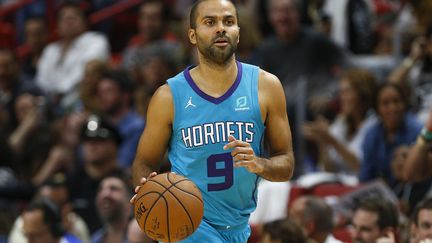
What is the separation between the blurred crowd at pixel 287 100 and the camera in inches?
377

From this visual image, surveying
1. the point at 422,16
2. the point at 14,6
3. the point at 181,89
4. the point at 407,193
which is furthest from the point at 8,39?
the point at 181,89

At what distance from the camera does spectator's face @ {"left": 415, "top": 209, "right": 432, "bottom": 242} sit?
25.0ft

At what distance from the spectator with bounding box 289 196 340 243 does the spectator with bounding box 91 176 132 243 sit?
1563 mm

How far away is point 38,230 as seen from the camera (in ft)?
31.1

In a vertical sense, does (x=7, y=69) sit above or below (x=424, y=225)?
above

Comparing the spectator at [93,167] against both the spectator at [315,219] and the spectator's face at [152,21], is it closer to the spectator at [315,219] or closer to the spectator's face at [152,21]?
the spectator at [315,219]

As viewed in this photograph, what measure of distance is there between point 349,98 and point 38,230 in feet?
11.3

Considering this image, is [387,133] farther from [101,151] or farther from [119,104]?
[119,104]

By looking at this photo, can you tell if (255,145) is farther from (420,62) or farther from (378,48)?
(378,48)

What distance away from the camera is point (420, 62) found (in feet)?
38.3

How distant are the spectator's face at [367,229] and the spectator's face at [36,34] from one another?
7861 millimetres

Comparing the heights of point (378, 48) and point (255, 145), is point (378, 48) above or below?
below

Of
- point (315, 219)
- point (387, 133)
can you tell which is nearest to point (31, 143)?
point (387, 133)

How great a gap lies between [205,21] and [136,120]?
17.9 feet
